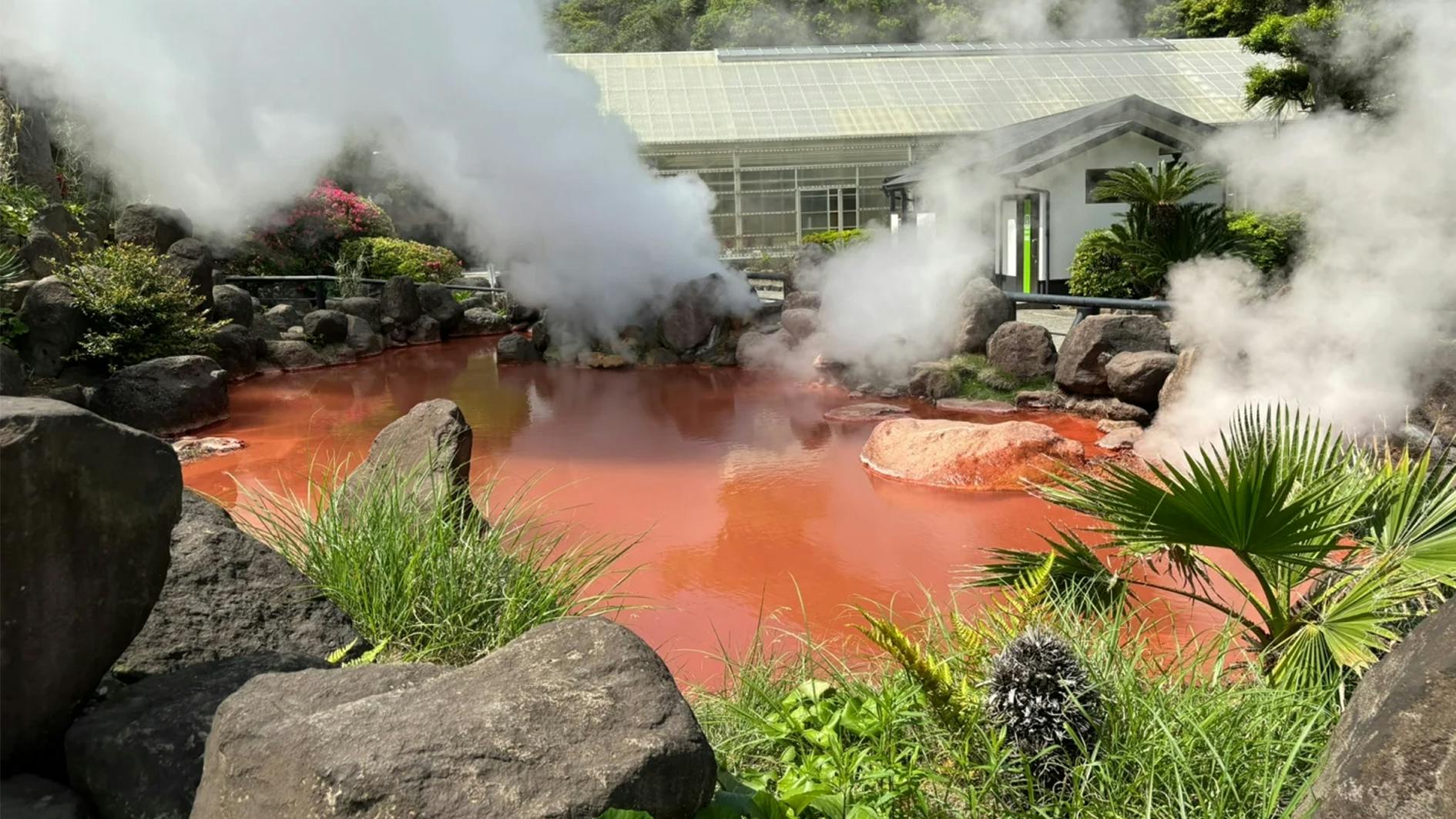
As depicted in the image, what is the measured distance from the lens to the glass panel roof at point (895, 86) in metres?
26.6

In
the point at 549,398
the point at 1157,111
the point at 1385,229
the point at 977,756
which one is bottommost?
the point at 549,398

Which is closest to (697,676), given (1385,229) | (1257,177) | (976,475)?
(976,475)

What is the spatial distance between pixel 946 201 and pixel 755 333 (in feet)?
23.9

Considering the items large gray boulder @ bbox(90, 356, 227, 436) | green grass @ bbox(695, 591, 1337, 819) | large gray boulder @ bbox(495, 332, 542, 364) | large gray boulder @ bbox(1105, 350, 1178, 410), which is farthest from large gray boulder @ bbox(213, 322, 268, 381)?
green grass @ bbox(695, 591, 1337, 819)

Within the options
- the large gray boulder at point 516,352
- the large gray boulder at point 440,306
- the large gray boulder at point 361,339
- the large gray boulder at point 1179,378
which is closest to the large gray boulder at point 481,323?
the large gray boulder at point 440,306

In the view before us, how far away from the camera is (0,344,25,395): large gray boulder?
23.4 feet

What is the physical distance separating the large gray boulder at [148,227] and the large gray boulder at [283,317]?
194 centimetres

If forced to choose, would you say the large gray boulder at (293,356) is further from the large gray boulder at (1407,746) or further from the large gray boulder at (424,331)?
the large gray boulder at (1407,746)

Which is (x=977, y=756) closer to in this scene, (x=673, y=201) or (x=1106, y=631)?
(x=1106, y=631)

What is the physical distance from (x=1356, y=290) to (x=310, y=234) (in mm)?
17645

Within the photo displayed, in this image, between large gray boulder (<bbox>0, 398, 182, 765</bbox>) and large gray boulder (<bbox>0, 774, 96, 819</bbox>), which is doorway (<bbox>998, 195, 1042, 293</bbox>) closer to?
large gray boulder (<bbox>0, 398, 182, 765</bbox>)

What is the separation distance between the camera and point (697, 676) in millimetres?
4688

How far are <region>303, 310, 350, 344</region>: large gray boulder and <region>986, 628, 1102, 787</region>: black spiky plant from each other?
591 inches

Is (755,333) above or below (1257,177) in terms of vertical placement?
below
